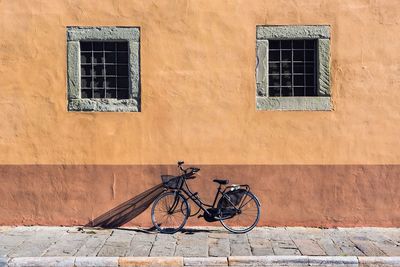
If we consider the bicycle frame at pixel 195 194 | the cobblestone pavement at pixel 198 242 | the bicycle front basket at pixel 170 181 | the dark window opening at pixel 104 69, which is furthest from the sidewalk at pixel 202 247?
the dark window opening at pixel 104 69

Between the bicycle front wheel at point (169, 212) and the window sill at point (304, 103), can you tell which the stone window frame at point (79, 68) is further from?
the window sill at point (304, 103)

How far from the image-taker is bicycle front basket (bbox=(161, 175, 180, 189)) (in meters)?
7.81

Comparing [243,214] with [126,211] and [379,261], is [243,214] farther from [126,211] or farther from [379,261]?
[379,261]

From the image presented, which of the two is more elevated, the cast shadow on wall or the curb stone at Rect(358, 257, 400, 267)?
the cast shadow on wall

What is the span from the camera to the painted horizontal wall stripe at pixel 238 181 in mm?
8047

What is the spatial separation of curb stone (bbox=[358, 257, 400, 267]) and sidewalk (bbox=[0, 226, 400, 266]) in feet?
0.04

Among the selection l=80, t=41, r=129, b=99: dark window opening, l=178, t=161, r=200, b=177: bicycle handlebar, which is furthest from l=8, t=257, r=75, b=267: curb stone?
l=80, t=41, r=129, b=99: dark window opening

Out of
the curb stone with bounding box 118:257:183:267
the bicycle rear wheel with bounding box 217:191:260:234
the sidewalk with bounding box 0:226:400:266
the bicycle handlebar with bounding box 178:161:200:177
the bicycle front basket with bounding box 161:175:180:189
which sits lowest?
the curb stone with bounding box 118:257:183:267

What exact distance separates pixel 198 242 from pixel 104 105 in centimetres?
275

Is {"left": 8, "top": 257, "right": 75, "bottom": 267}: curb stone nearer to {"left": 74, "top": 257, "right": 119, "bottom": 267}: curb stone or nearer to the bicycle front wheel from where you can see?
{"left": 74, "top": 257, "right": 119, "bottom": 267}: curb stone

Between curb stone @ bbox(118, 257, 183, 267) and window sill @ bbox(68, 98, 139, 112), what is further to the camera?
window sill @ bbox(68, 98, 139, 112)

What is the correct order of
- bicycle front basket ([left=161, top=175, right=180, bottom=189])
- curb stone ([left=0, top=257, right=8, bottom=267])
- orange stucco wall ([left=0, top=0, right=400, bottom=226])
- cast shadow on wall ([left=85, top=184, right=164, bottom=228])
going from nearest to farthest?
curb stone ([left=0, top=257, right=8, bottom=267]), bicycle front basket ([left=161, top=175, right=180, bottom=189]), orange stucco wall ([left=0, top=0, right=400, bottom=226]), cast shadow on wall ([left=85, top=184, right=164, bottom=228])

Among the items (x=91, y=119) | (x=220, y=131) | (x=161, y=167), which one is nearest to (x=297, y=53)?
(x=220, y=131)

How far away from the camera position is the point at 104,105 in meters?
8.12
